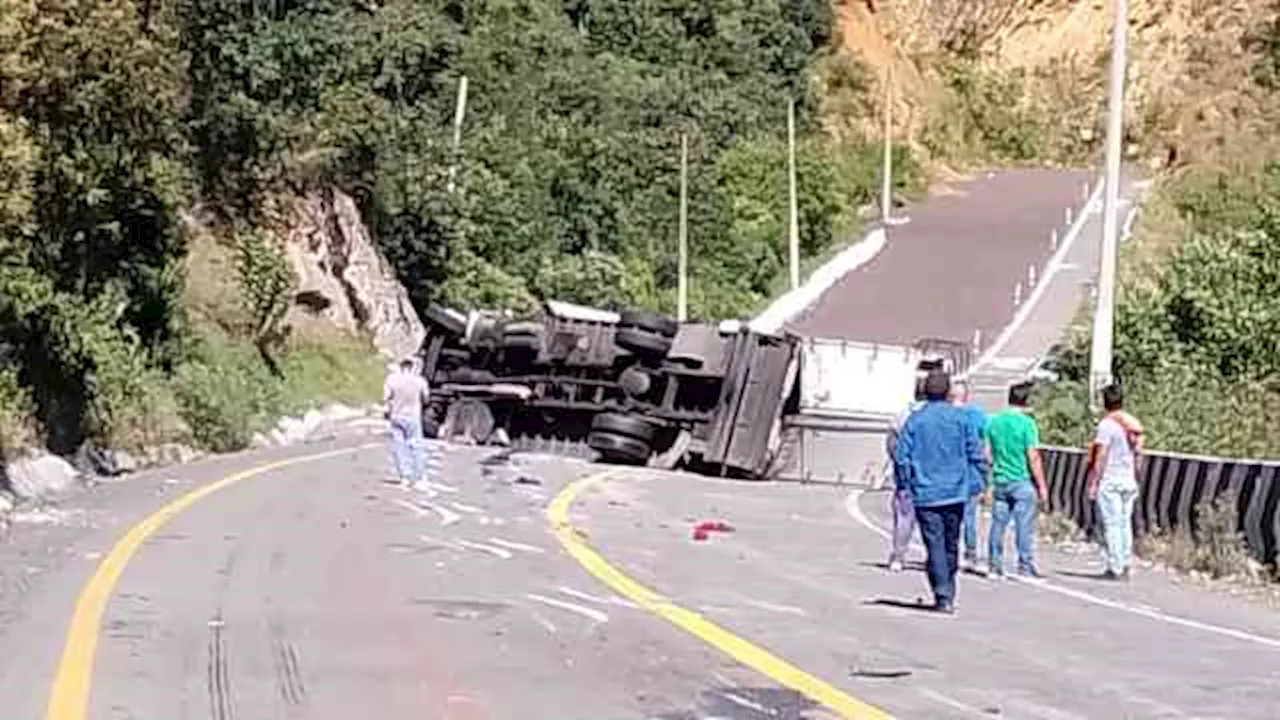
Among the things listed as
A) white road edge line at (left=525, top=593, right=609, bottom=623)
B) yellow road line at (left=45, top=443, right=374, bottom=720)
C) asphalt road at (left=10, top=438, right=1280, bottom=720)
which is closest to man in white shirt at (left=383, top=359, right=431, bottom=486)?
yellow road line at (left=45, top=443, right=374, bottom=720)

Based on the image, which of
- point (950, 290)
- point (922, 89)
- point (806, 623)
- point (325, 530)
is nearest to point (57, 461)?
point (325, 530)

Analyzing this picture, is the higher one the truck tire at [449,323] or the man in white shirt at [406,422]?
the truck tire at [449,323]

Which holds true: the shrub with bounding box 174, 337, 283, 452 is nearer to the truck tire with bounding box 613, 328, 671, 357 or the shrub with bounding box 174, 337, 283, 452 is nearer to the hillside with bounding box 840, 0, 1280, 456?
the truck tire with bounding box 613, 328, 671, 357

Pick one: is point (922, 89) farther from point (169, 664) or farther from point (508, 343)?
point (169, 664)

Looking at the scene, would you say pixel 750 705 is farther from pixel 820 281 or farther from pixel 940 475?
pixel 820 281

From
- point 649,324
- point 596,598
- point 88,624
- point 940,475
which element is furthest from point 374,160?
point 88,624

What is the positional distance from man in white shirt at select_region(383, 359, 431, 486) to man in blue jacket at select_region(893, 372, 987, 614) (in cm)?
1324

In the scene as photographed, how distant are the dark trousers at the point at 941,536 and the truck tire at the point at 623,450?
74.0 ft

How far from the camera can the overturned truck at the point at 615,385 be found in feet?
121

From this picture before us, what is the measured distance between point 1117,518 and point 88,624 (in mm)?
9518

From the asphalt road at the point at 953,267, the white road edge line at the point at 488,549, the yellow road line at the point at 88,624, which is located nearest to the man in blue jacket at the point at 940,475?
the white road edge line at the point at 488,549

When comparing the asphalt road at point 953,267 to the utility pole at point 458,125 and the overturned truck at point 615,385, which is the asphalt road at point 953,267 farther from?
the overturned truck at point 615,385

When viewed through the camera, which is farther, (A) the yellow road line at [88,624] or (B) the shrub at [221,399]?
(B) the shrub at [221,399]

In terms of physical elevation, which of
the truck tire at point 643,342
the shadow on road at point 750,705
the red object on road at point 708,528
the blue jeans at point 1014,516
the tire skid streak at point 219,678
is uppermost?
the truck tire at point 643,342
